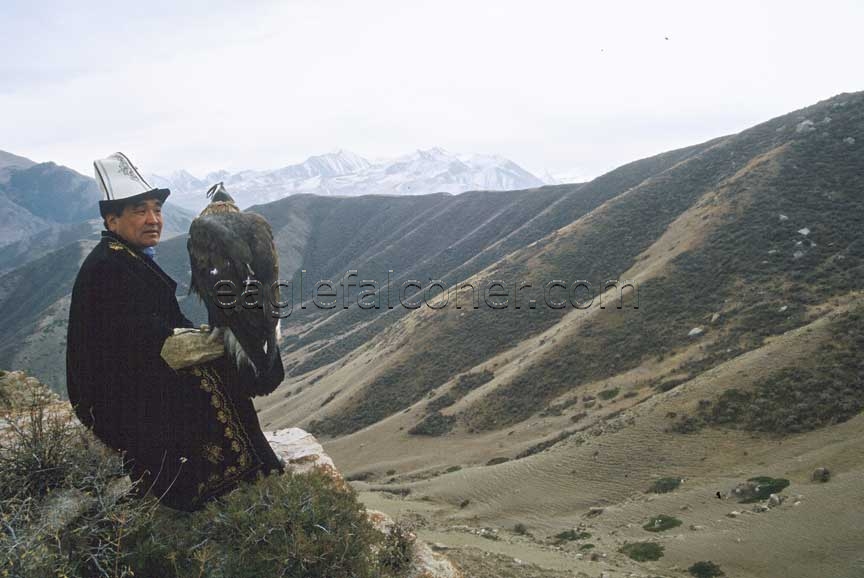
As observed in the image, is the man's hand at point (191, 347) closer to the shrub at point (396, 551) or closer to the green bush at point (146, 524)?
the green bush at point (146, 524)

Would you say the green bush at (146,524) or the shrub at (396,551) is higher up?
the green bush at (146,524)

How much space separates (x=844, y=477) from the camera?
44.3 feet

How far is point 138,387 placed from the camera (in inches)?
141

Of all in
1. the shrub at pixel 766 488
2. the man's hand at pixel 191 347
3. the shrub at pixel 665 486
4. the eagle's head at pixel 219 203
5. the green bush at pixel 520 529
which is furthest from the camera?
the shrub at pixel 665 486

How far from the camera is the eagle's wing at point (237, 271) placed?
3691 mm

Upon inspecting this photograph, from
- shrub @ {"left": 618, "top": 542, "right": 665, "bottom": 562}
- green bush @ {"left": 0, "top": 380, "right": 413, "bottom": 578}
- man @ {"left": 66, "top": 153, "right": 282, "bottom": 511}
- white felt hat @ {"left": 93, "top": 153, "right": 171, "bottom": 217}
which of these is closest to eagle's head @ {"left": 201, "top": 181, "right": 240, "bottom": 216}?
white felt hat @ {"left": 93, "top": 153, "right": 171, "bottom": 217}

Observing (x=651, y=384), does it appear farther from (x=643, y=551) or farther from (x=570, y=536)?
(x=643, y=551)

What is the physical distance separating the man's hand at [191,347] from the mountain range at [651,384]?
32.9ft

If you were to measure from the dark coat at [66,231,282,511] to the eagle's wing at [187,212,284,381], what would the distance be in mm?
275

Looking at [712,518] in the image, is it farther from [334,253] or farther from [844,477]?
[334,253]

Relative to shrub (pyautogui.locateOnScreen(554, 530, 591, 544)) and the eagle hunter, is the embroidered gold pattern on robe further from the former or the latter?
shrub (pyautogui.locateOnScreen(554, 530, 591, 544))

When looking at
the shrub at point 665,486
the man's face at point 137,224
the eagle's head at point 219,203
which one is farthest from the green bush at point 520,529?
the man's face at point 137,224

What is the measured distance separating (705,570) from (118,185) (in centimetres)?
1307

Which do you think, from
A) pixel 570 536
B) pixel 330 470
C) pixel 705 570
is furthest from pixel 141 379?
pixel 570 536
